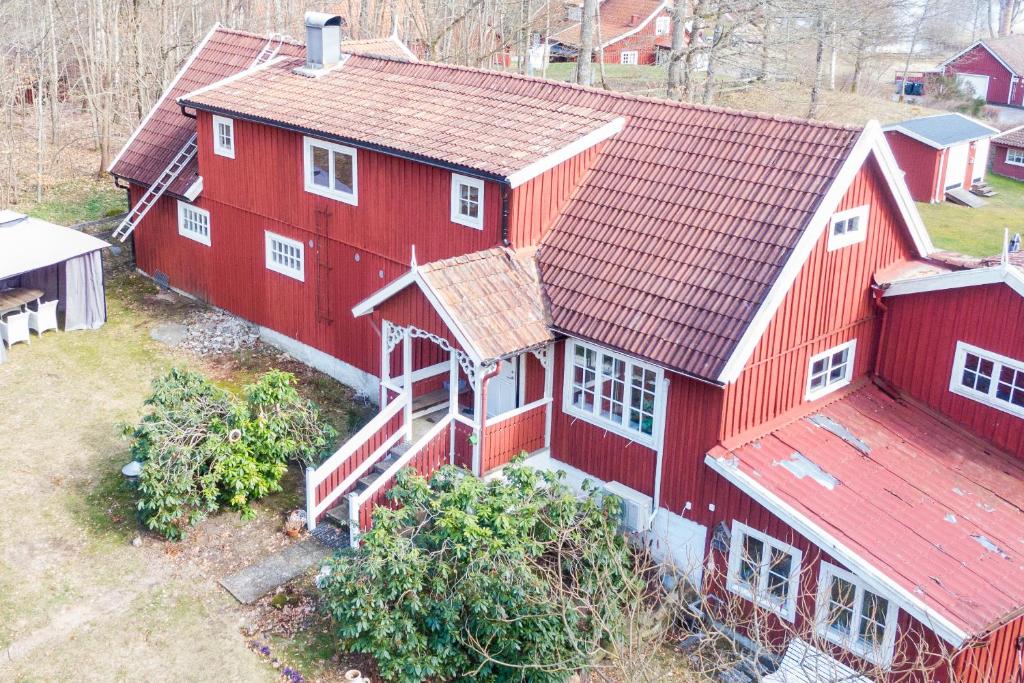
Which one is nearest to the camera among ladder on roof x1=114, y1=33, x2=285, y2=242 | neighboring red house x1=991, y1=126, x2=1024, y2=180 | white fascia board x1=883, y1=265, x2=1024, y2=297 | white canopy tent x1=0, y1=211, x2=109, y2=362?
white fascia board x1=883, y1=265, x2=1024, y2=297

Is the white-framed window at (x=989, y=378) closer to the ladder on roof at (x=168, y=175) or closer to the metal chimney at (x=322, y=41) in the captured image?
the metal chimney at (x=322, y=41)

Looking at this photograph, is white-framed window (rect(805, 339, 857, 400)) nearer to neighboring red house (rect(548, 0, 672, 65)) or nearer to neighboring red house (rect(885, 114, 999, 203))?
neighboring red house (rect(885, 114, 999, 203))

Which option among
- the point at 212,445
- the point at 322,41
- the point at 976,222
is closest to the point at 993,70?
the point at 976,222

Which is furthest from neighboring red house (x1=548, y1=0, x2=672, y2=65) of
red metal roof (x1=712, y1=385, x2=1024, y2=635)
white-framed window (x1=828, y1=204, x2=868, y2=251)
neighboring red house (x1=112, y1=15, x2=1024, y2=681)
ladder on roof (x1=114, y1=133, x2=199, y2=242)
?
red metal roof (x1=712, y1=385, x2=1024, y2=635)

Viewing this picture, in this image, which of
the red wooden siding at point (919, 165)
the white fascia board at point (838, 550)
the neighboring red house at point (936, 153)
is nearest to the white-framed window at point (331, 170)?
the white fascia board at point (838, 550)

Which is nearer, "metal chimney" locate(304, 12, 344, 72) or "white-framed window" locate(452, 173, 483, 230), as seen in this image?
"white-framed window" locate(452, 173, 483, 230)

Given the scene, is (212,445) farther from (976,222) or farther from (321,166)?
(976,222)

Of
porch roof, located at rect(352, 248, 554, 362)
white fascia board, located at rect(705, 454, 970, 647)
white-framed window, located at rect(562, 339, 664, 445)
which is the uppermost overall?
porch roof, located at rect(352, 248, 554, 362)
